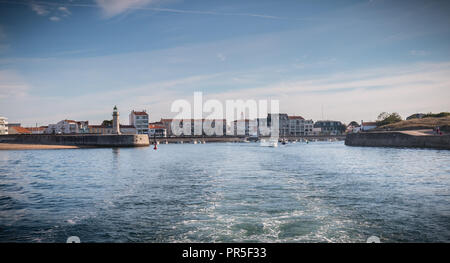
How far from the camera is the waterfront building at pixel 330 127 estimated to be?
589 ft

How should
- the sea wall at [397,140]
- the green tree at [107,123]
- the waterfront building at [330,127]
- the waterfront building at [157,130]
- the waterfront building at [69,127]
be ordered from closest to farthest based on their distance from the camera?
the sea wall at [397,140]
the waterfront building at [69,127]
the waterfront building at [157,130]
the green tree at [107,123]
the waterfront building at [330,127]

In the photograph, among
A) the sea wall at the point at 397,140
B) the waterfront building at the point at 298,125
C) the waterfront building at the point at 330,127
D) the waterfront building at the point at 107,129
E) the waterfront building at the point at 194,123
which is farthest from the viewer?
the waterfront building at the point at 330,127

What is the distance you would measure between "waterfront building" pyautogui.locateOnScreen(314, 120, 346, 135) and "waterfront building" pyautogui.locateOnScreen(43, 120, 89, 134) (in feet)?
428

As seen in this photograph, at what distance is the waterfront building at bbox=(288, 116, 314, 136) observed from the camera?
175m

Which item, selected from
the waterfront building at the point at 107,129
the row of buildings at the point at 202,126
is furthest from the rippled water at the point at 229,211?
the row of buildings at the point at 202,126

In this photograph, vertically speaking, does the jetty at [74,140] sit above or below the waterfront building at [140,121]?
below

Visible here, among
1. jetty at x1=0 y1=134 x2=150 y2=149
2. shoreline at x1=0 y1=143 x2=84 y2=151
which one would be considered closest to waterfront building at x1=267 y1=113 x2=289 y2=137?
jetty at x1=0 y1=134 x2=150 y2=149

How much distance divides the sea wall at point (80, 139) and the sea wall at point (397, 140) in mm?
60435

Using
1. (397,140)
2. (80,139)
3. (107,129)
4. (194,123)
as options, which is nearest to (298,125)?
(194,123)

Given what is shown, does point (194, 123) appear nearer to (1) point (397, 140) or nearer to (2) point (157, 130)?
(2) point (157, 130)

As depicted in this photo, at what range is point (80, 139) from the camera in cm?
8125

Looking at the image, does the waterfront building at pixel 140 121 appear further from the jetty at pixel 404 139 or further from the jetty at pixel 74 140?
the jetty at pixel 404 139
